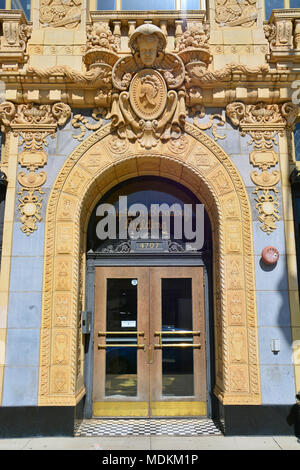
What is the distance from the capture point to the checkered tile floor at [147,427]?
667cm

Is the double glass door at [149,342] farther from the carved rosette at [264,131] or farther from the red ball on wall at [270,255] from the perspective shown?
the carved rosette at [264,131]

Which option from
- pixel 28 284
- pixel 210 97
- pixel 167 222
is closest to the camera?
pixel 28 284

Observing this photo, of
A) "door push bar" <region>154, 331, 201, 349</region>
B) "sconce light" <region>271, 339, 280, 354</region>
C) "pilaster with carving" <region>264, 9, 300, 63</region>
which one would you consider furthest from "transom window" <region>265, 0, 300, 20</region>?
"door push bar" <region>154, 331, 201, 349</region>

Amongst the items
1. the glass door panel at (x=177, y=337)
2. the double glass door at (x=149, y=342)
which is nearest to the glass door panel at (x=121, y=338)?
the double glass door at (x=149, y=342)

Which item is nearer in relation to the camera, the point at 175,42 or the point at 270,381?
the point at 270,381

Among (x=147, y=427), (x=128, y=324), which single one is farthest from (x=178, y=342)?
(x=147, y=427)

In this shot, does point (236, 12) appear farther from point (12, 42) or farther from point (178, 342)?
point (178, 342)

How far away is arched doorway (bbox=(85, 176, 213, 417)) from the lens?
7473mm

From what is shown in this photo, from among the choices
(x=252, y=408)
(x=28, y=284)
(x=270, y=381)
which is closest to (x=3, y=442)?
(x=28, y=284)

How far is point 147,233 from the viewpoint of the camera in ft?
26.3

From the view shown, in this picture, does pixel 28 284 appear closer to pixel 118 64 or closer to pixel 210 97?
pixel 118 64

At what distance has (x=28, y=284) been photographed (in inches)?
271

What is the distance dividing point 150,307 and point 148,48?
495cm

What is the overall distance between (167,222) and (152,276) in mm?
1171
